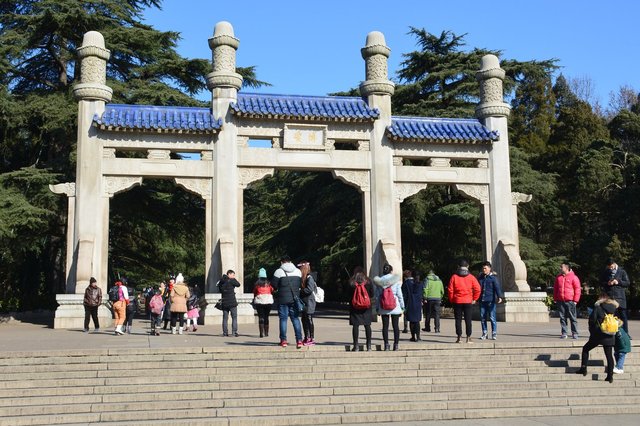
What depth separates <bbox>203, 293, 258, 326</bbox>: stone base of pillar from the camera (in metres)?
15.5

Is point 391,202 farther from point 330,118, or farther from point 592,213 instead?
point 592,213

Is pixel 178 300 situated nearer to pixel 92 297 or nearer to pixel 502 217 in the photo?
pixel 92 297

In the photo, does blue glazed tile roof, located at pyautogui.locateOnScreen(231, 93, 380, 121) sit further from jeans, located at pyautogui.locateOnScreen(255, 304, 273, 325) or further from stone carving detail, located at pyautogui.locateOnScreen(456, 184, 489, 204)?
jeans, located at pyautogui.locateOnScreen(255, 304, 273, 325)

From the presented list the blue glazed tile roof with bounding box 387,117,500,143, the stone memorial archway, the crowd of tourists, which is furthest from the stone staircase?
the blue glazed tile roof with bounding box 387,117,500,143

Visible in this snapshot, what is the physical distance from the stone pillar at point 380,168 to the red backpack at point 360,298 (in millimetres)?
6561

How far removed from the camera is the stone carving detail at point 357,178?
1731cm

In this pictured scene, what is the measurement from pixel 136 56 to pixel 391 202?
37.2 feet

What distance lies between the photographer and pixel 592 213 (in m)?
29.2

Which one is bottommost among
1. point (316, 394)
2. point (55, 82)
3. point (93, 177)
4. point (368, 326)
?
point (316, 394)

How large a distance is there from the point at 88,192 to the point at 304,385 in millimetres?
9691

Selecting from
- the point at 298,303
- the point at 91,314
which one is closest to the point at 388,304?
the point at 298,303

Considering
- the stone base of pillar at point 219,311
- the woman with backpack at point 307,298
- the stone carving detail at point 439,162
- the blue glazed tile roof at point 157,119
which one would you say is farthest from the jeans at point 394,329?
the stone carving detail at point 439,162

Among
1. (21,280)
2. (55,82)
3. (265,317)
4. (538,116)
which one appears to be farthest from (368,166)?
(538,116)

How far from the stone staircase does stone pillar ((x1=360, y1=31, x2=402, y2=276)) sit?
685 cm
